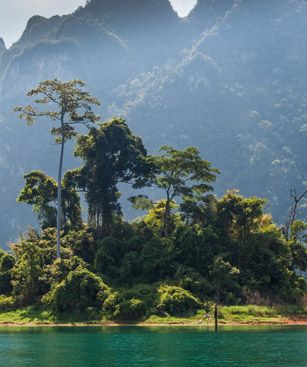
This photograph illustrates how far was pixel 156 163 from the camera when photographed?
200ft

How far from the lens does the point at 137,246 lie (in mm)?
58969

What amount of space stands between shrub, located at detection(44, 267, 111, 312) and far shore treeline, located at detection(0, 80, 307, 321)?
→ 0.31 feet

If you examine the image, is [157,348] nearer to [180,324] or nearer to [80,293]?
[180,324]

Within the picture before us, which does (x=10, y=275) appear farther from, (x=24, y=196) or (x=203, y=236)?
(x=203, y=236)

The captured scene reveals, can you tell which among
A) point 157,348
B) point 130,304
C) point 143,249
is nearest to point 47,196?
point 143,249

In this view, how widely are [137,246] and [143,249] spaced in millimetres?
1958

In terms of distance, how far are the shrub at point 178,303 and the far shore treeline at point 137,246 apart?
0.09 meters

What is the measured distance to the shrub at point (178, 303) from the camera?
49438mm

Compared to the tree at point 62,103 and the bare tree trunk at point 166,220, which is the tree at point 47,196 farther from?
the bare tree trunk at point 166,220

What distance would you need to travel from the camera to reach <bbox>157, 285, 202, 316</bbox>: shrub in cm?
4944

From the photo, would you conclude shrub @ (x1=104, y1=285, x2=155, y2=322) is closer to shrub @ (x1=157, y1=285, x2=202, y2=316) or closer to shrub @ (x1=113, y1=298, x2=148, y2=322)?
shrub @ (x1=113, y1=298, x2=148, y2=322)

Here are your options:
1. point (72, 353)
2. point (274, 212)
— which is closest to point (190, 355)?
point (72, 353)

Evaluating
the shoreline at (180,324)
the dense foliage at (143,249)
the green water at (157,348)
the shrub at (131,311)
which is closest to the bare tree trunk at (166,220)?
the dense foliage at (143,249)

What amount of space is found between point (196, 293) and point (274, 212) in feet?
419
